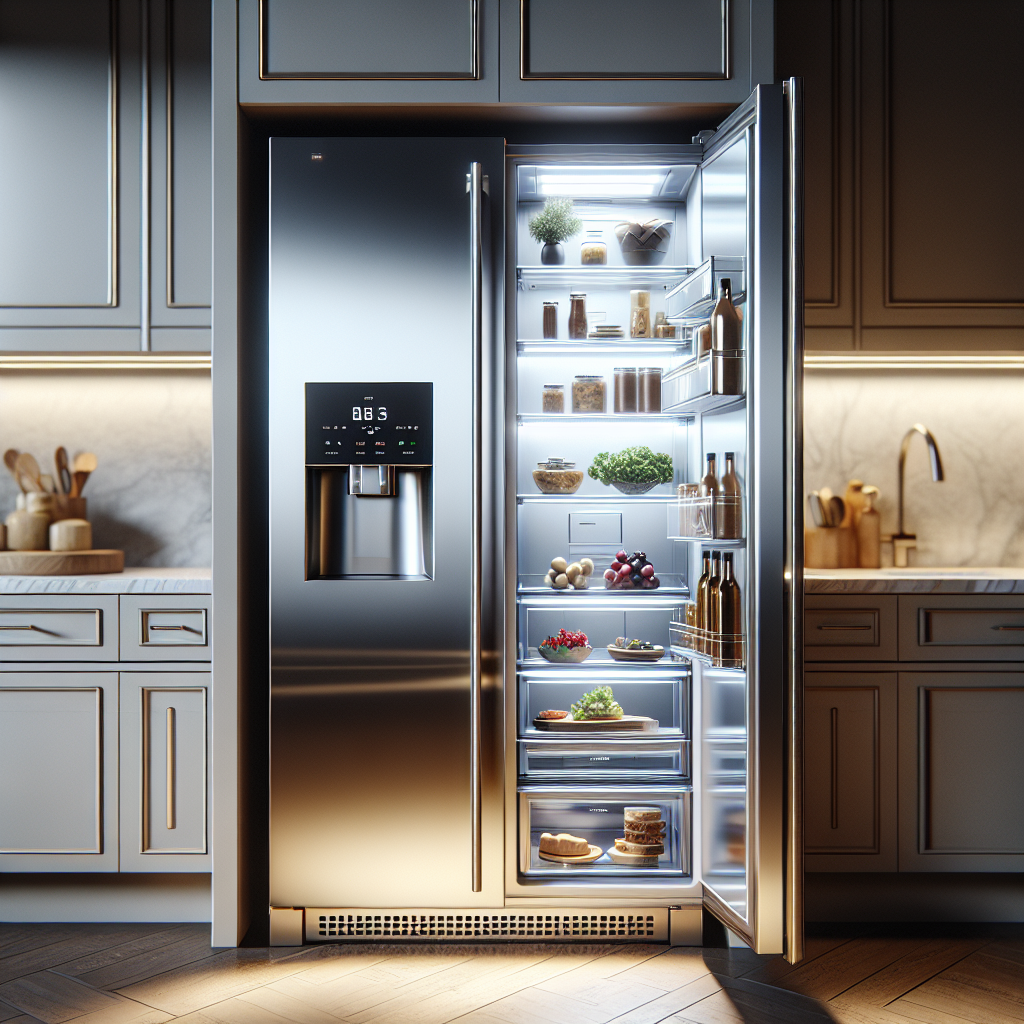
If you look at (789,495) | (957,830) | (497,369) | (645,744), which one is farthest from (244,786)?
(957,830)

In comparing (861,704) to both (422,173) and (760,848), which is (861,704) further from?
(422,173)

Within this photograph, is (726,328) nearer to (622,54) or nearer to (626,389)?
(626,389)

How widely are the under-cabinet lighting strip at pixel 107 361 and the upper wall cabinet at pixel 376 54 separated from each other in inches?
32.5

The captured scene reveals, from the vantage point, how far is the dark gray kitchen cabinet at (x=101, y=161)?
2662mm

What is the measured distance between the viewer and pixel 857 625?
2.48m

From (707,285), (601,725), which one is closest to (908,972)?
(601,725)

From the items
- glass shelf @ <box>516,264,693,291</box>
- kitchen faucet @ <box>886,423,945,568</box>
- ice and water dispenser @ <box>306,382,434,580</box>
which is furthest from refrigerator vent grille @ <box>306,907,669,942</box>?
glass shelf @ <box>516,264,693,291</box>

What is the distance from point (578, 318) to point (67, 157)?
1.59 meters

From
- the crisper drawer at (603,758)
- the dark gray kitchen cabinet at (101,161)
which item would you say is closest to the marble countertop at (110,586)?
the dark gray kitchen cabinet at (101,161)

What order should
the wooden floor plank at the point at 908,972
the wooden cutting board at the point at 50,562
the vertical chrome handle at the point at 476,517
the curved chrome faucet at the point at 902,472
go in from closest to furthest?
the wooden floor plank at the point at 908,972 < the vertical chrome handle at the point at 476,517 < the wooden cutting board at the point at 50,562 < the curved chrome faucet at the point at 902,472

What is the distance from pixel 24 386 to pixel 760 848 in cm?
272

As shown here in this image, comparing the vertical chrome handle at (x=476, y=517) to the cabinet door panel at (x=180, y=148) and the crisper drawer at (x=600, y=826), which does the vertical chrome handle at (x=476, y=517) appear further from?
the cabinet door panel at (x=180, y=148)

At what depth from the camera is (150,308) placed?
106 inches

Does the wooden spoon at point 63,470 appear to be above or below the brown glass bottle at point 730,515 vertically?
above
